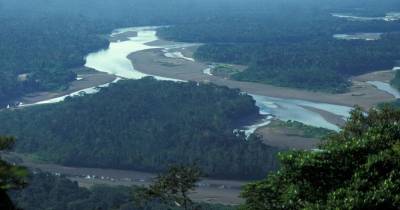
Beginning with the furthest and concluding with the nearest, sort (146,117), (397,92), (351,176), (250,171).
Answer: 1. (397,92)
2. (146,117)
3. (250,171)
4. (351,176)

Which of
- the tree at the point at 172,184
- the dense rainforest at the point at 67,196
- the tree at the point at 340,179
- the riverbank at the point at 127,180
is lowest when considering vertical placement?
the riverbank at the point at 127,180

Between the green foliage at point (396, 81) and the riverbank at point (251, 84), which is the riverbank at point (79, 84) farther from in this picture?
the green foliage at point (396, 81)

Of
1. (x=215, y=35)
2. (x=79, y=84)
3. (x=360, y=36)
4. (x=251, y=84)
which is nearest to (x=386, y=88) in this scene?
(x=251, y=84)

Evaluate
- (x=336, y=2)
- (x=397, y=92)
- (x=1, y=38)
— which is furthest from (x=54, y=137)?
(x=336, y=2)

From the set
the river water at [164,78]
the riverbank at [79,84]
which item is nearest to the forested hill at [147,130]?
the river water at [164,78]

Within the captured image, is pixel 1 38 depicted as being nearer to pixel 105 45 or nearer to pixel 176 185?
pixel 105 45

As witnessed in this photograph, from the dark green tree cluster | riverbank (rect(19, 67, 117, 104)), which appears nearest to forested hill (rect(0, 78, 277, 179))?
riverbank (rect(19, 67, 117, 104))
